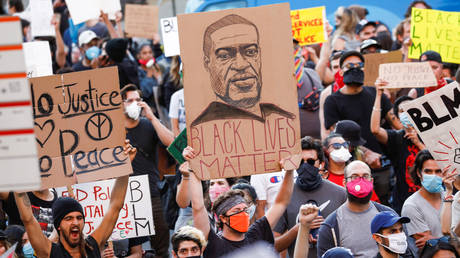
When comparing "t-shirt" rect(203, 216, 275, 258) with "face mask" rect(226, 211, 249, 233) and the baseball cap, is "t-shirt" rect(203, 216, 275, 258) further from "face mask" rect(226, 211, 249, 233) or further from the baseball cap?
the baseball cap

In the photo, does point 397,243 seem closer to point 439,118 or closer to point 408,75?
point 439,118

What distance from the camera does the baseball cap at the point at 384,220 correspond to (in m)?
6.07

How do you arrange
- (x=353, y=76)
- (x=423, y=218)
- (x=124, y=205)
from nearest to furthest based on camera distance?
1. (x=423, y=218)
2. (x=124, y=205)
3. (x=353, y=76)

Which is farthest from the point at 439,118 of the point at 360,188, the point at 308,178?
the point at 308,178

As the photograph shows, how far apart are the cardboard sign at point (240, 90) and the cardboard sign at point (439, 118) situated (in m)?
1.11

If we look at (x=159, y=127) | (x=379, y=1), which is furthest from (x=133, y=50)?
(x=159, y=127)

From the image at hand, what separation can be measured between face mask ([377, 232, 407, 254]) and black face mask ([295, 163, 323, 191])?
1.01 m

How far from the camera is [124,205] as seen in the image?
23.9 feet

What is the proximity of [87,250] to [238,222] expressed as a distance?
1.06 meters

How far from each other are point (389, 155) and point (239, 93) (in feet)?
10.2

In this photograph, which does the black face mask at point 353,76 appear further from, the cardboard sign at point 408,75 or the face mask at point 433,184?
the face mask at point 433,184

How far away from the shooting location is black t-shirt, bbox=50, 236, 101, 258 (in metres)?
5.62

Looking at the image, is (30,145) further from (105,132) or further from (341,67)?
(341,67)

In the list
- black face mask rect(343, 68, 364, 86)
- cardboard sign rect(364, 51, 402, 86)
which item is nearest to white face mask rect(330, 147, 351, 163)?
black face mask rect(343, 68, 364, 86)
